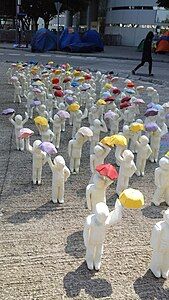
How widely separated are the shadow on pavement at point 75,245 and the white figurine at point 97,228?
0.80 feet

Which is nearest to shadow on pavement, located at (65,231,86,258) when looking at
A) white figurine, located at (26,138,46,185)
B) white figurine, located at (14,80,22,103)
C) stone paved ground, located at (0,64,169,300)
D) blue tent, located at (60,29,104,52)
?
stone paved ground, located at (0,64,169,300)

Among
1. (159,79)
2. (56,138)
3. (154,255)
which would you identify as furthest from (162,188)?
(159,79)

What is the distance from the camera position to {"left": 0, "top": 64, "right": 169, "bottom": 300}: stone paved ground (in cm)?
283

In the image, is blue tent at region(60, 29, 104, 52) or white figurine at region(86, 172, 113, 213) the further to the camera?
blue tent at region(60, 29, 104, 52)

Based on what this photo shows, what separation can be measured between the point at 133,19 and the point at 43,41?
15450 mm

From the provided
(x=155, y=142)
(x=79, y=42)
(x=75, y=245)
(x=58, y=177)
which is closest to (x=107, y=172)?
(x=75, y=245)

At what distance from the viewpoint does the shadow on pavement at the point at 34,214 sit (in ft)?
12.2

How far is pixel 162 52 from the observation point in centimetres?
2678

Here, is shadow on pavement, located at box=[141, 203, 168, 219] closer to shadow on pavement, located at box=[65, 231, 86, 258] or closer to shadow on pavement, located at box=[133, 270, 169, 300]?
shadow on pavement, located at box=[65, 231, 86, 258]

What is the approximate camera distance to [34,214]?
12.5 ft

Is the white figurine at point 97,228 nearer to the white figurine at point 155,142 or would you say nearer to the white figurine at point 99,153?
the white figurine at point 99,153

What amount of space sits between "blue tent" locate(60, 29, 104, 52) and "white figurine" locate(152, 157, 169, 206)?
21.0m

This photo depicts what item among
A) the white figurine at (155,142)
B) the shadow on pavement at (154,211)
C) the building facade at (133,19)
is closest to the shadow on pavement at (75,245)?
the shadow on pavement at (154,211)

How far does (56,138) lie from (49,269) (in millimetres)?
2936
